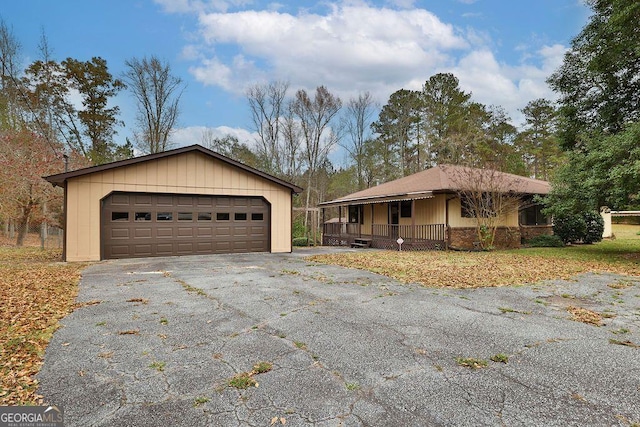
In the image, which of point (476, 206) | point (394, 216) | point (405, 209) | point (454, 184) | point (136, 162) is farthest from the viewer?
point (394, 216)

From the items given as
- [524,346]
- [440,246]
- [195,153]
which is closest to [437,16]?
[440,246]

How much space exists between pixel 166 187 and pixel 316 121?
51.7 ft

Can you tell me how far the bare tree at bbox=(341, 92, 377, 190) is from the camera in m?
26.5

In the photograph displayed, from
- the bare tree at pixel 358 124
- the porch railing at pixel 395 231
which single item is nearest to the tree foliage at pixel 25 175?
the porch railing at pixel 395 231

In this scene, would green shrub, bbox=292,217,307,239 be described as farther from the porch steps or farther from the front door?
the front door

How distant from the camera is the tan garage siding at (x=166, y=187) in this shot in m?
10.3

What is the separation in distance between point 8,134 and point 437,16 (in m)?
19.5

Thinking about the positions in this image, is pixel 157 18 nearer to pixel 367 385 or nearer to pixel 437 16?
pixel 437 16

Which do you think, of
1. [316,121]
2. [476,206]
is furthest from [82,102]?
[476,206]

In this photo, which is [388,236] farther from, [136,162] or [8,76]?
[8,76]

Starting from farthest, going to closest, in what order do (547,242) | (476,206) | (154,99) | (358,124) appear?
(358,124)
(154,99)
(547,242)
(476,206)

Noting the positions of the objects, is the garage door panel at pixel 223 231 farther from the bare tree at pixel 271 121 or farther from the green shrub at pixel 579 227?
the green shrub at pixel 579 227

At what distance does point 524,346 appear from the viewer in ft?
11.2

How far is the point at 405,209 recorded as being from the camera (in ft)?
53.9
